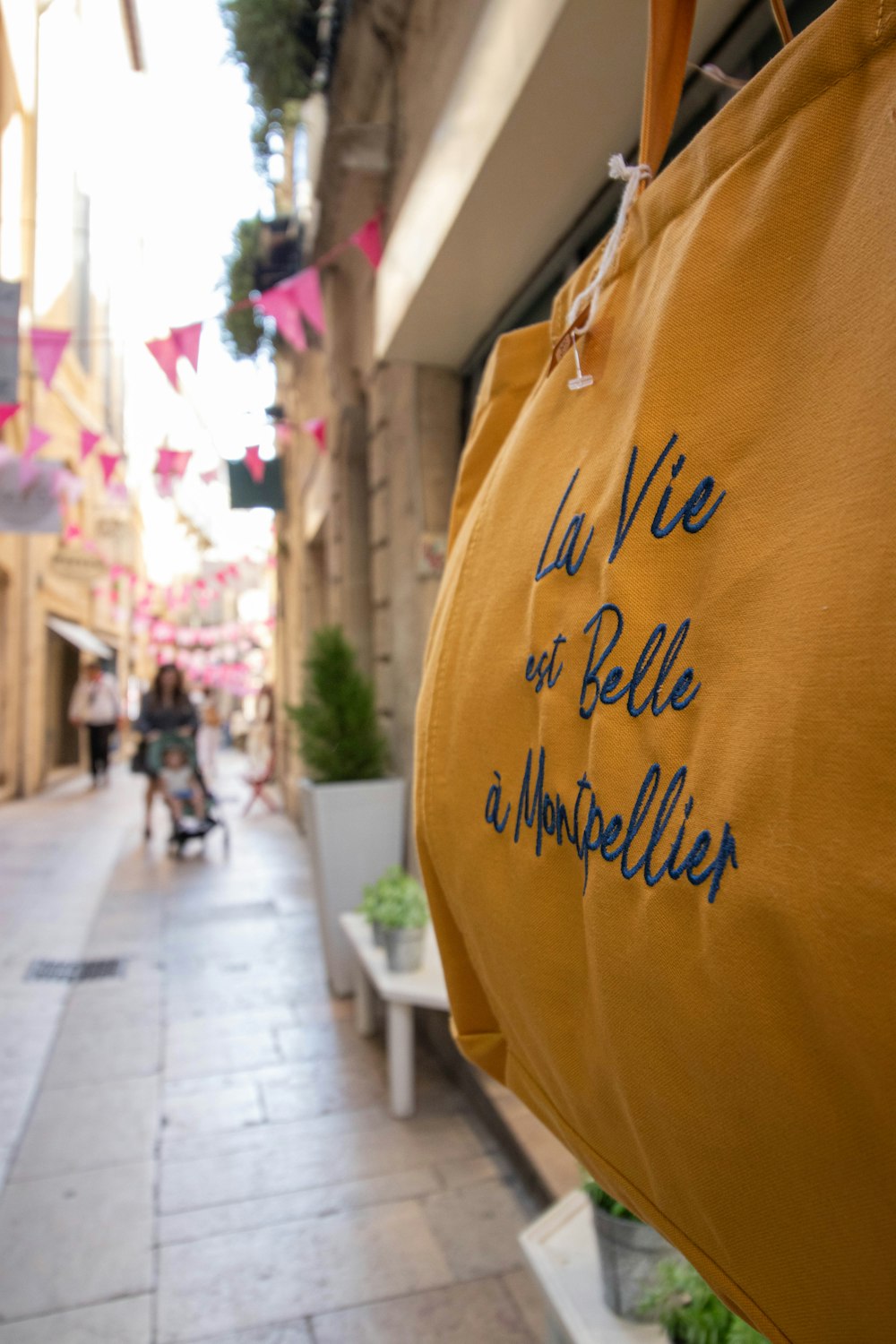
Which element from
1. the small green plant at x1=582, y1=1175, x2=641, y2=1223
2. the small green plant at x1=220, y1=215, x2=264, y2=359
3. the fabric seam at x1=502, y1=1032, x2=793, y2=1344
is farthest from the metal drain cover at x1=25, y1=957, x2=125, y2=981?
the small green plant at x1=220, y1=215, x2=264, y2=359

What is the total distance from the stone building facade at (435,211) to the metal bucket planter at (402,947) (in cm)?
119

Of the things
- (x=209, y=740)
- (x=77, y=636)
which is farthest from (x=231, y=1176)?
(x=77, y=636)

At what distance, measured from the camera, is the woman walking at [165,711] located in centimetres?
838

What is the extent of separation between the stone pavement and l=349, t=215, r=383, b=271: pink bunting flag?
3.62 m

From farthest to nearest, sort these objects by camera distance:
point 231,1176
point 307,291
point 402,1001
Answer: point 307,291, point 402,1001, point 231,1176

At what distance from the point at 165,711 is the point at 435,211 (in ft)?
20.8

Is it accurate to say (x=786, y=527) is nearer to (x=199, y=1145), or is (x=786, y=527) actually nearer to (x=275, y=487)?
(x=199, y=1145)

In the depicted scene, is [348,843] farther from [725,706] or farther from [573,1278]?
[725,706]

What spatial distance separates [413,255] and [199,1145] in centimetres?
314

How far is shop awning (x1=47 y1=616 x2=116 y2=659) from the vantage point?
606 inches

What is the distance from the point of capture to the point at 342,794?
430cm

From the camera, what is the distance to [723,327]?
0.46 metres

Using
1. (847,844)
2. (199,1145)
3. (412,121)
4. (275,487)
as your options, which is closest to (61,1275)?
(199,1145)

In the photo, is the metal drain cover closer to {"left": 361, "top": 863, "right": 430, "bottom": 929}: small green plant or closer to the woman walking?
{"left": 361, "top": 863, "right": 430, "bottom": 929}: small green plant
